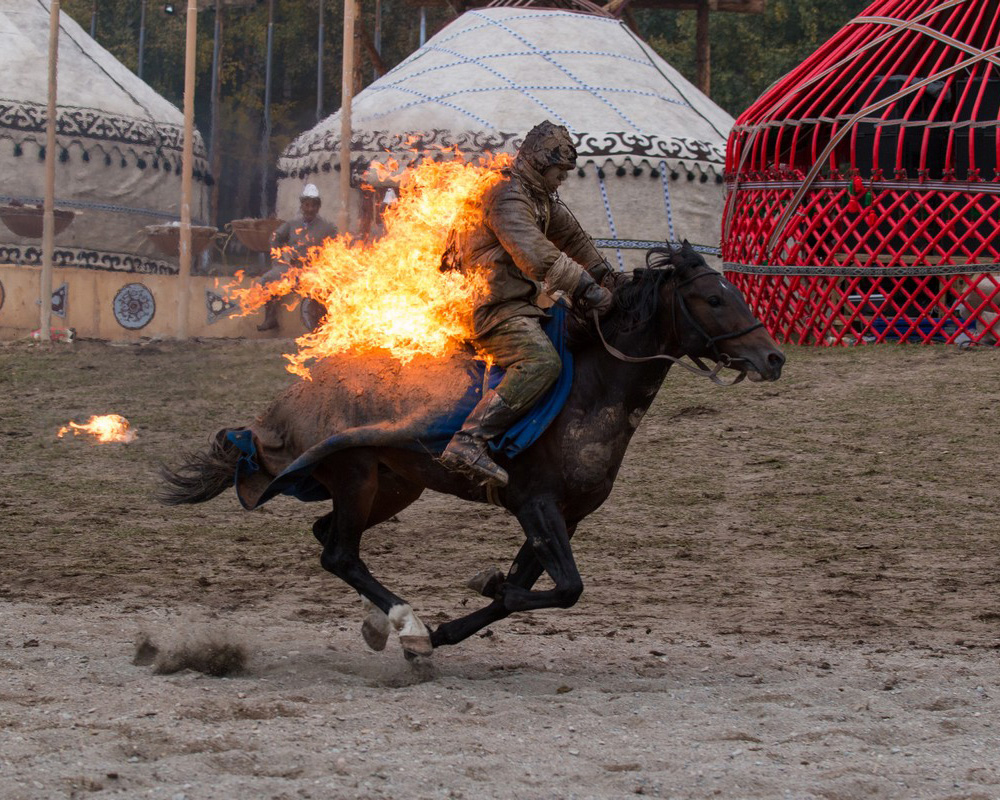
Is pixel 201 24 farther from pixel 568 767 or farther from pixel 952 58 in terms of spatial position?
pixel 568 767

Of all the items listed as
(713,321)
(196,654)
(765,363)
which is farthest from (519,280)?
(196,654)

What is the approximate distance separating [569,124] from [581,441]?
13.6m

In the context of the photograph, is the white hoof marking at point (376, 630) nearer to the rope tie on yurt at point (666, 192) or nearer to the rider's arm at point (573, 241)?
the rider's arm at point (573, 241)

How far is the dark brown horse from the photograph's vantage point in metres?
5.71

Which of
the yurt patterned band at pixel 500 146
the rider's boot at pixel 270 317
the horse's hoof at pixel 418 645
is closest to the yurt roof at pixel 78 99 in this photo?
the yurt patterned band at pixel 500 146

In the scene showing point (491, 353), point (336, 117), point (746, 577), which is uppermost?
point (336, 117)

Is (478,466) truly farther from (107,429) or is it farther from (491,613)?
(107,429)

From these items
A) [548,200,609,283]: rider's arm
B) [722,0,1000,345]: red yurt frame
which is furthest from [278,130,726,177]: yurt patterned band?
[548,200,609,283]: rider's arm

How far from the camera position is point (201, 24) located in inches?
1483

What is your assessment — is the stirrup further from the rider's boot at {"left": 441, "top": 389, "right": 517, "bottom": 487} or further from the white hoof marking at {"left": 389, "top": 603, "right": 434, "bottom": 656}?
the white hoof marking at {"left": 389, "top": 603, "right": 434, "bottom": 656}

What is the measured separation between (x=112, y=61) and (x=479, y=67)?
26.2 ft

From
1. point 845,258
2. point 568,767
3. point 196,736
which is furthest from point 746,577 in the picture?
point 845,258

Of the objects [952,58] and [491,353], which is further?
[952,58]

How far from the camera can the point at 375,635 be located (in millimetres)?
6125
